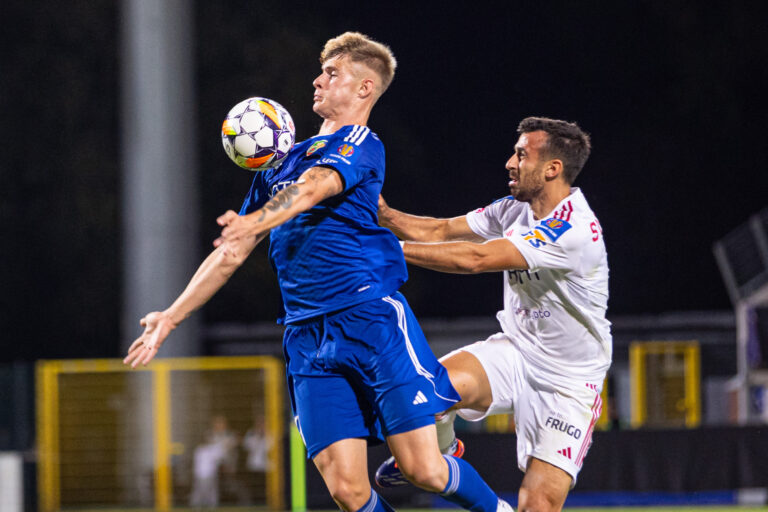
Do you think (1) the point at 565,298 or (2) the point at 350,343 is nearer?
(2) the point at 350,343

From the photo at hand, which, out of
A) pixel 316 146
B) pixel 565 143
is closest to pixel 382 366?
pixel 316 146

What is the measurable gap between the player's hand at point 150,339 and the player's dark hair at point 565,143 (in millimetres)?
2482

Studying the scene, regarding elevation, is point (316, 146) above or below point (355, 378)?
above

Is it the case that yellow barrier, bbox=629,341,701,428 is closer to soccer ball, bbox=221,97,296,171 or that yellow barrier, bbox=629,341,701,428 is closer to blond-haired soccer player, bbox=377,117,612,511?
blond-haired soccer player, bbox=377,117,612,511

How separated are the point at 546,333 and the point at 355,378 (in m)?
1.36

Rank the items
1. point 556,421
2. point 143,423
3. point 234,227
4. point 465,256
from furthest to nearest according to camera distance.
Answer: point 143,423 → point 556,421 → point 465,256 → point 234,227

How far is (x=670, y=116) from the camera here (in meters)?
29.2

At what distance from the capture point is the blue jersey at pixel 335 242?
5.52 metres

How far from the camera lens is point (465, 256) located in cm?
609

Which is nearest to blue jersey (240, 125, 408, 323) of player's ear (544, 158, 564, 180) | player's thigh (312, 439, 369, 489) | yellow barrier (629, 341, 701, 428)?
player's thigh (312, 439, 369, 489)

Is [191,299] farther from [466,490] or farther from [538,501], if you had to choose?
[538,501]

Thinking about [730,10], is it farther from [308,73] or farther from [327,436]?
[327,436]

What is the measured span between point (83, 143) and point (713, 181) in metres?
15.8

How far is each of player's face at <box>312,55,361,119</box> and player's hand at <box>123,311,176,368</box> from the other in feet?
4.62
